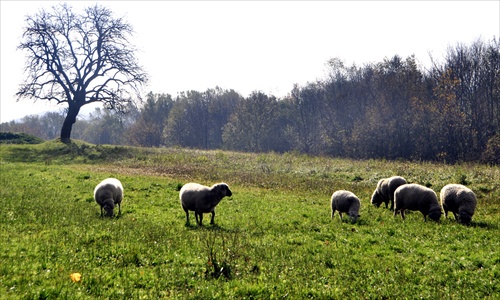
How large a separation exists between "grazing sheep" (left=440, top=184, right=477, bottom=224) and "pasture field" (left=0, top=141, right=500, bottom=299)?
561 millimetres

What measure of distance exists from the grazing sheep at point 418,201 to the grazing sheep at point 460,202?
2.42ft

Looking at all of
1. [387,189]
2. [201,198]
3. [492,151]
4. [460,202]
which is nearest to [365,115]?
[492,151]

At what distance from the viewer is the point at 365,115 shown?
69.4 meters

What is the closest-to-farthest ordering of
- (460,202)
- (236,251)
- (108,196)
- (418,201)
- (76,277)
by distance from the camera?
1. (76,277)
2. (236,251)
3. (460,202)
4. (108,196)
5. (418,201)

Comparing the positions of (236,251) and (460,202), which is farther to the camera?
(460,202)

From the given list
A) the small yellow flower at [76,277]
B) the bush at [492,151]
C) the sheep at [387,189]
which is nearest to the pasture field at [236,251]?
the small yellow flower at [76,277]

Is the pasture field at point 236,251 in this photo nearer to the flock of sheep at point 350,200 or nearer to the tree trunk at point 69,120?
the flock of sheep at point 350,200

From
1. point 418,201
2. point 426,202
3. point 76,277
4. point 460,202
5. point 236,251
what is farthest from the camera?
point 418,201

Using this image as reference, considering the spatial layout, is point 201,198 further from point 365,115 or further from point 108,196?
point 365,115

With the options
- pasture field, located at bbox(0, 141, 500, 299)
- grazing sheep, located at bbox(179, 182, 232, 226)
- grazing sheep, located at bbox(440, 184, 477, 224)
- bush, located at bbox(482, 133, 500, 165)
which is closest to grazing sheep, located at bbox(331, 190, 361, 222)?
pasture field, located at bbox(0, 141, 500, 299)

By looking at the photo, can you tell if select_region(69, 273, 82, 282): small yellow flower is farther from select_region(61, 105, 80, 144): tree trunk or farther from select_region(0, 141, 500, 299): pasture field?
select_region(61, 105, 80, 144): tree trunk

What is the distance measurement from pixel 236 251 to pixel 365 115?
64.6m

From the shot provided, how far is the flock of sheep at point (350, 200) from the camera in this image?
15.3 metres

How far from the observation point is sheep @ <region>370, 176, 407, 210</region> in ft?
65.8
